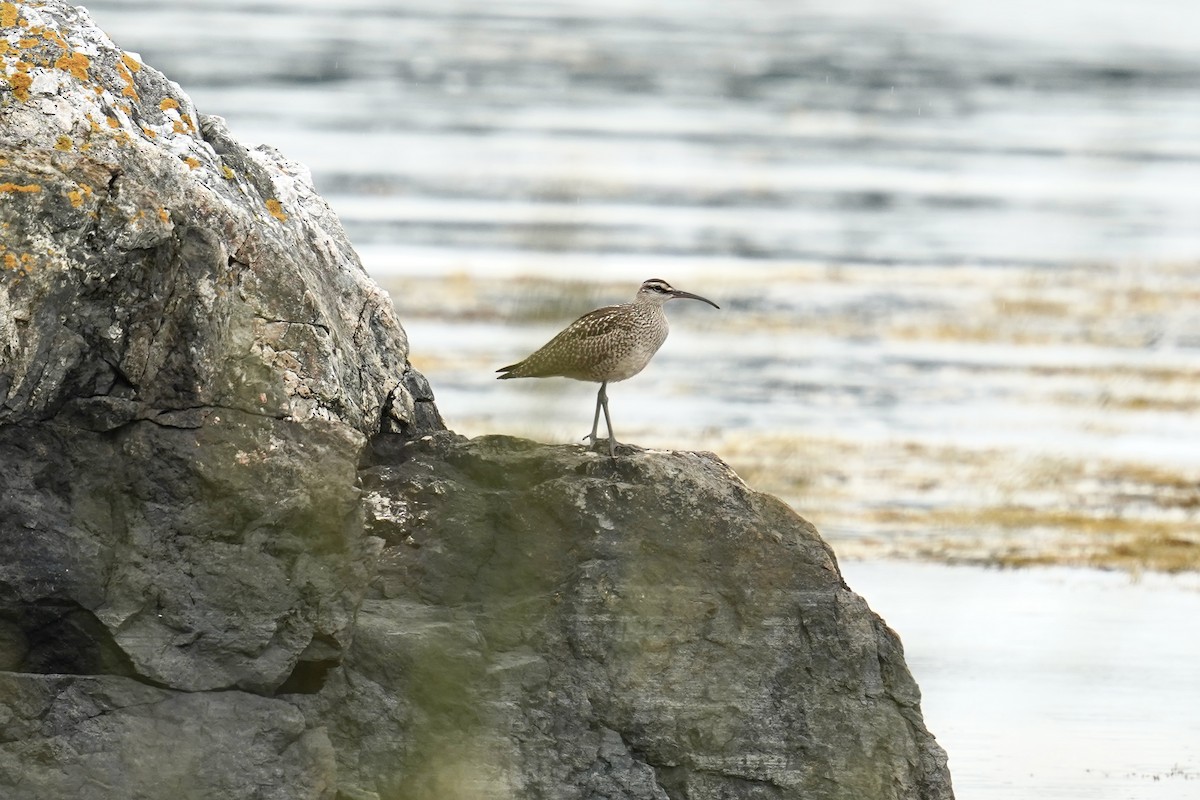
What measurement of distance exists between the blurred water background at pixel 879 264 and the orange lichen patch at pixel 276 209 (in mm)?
729

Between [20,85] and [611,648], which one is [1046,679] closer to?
[611,648]

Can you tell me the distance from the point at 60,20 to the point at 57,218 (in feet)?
2.61

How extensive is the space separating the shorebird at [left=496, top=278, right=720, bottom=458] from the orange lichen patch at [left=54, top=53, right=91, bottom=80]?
1705 mm

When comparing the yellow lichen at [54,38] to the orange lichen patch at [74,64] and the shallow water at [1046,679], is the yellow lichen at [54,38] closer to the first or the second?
the orange lichen patch at [74,64]

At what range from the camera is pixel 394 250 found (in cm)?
1770

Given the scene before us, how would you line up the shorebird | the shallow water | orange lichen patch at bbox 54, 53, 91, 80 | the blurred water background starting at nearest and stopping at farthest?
the blurred water background < orange lichen patch at bbox 54, 53, 91, 80 < the shorebird < the shallow water

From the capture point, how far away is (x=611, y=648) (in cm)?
580

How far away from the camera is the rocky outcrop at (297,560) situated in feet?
17.5

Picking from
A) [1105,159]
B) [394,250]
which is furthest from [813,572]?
[394,250]

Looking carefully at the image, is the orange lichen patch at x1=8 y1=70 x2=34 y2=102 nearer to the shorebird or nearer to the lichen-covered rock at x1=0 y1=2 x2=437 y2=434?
the lichen-covered rock at x1=0 y1=2 x2=437 y2=434

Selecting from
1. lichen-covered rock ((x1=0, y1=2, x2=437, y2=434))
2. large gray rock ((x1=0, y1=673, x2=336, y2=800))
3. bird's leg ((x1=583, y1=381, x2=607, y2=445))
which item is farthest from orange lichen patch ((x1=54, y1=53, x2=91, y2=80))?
bird's leg ((x1=583, y1=381, x2=607, y2=445))

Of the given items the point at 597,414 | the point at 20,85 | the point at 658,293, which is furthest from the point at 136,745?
the point at 658,293

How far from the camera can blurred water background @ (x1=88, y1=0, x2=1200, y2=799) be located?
187 inches

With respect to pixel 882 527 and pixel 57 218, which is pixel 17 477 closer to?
pixel 57 218
